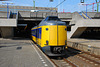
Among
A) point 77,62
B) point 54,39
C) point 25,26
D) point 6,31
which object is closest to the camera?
point 77,62

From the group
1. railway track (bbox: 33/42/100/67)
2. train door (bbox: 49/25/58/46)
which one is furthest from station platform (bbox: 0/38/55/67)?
train door (bbox: 49/25/58/46)

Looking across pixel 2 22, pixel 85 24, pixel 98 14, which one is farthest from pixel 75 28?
pixel 2 22

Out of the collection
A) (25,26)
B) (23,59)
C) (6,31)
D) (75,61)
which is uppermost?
(25,26)

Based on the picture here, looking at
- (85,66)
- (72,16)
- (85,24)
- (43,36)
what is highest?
(72,16)

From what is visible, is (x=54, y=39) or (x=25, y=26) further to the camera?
(x=25, y=26)

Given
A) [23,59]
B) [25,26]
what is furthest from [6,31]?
[23,59]

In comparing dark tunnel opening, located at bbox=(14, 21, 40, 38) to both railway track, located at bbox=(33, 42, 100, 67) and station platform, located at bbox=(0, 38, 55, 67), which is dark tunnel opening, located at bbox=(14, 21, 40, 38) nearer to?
station platform, located at bbox=(0, 38, 55, 67)

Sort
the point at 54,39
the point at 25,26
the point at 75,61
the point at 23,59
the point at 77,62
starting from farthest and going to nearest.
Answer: the point at 25,26 → the point at 54,39 → the point at 75,61 → the point at 23,59 → the point at 77,62

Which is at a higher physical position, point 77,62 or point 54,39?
point 54,39

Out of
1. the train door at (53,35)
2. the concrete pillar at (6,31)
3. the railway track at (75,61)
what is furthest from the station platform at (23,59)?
the concrete pillar at (6,31)

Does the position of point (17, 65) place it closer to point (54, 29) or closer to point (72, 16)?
point (54, 29)

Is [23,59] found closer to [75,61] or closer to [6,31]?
[75,61]

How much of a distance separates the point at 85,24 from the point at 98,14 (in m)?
8.53

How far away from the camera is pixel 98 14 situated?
29.7 m
